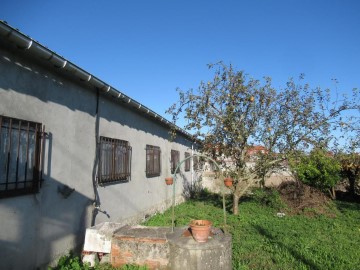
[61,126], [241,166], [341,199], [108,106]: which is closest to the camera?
[61,126]

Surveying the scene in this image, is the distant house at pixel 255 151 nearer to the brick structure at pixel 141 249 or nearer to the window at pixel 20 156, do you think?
the brick structure at pixel 141 249

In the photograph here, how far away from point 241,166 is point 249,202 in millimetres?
3210

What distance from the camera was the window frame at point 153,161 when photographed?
9746 mm

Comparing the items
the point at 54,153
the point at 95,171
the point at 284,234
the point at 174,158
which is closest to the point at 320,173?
the point at 174,158

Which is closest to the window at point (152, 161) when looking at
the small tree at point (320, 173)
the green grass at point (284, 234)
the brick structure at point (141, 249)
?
the green grass at point (284, 234)

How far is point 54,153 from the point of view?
492 centimetres

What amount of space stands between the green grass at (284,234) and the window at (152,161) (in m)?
1.54

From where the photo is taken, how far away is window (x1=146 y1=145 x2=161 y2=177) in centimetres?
979

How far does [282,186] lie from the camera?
45.2ft

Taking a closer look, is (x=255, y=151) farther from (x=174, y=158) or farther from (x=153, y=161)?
(x=174, y=158)

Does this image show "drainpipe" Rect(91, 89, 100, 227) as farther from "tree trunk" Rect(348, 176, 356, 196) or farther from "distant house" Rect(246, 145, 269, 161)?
"tree trunk" Rect(348, 176, 356, 196)

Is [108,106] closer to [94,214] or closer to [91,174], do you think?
[91,174]

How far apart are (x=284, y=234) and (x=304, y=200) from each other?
414cm

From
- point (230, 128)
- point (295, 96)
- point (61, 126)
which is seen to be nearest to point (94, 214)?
point (61, 126)
